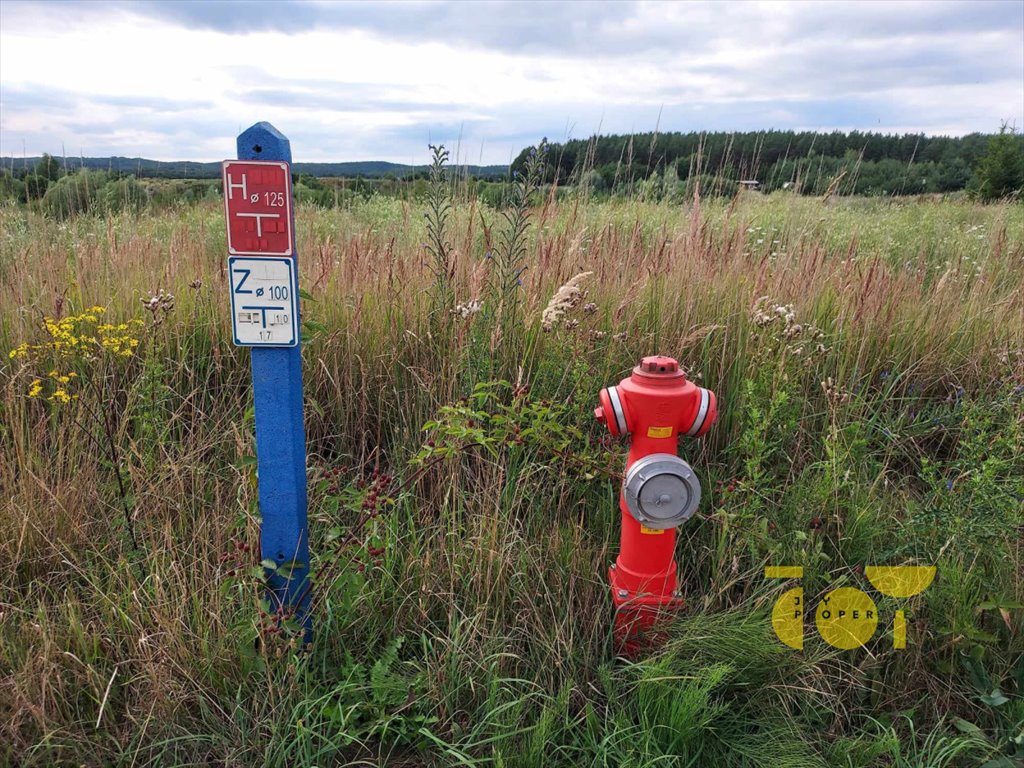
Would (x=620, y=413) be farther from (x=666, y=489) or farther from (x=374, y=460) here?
(x=374, y=460)

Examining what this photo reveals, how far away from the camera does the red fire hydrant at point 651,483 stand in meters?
2.10

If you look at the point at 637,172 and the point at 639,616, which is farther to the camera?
the point at 637,172

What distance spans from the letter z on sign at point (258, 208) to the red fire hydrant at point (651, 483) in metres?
1.12

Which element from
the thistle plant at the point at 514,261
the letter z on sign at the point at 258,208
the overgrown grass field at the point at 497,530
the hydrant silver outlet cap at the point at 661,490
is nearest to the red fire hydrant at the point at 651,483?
the hydrant silver outlet cap at the point at 661,490

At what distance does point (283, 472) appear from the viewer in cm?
200

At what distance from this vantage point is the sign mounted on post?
182 cm

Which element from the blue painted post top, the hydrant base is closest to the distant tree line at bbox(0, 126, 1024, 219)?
the blue painted post top

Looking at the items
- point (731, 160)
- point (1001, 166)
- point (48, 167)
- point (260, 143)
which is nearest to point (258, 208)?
point (260, 143)

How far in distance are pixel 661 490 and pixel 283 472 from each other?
1.18 metres

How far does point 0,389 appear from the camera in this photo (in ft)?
10.4

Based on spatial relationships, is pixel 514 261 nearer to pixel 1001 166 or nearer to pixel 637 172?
pixel 637 172

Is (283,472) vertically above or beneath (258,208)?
beneath

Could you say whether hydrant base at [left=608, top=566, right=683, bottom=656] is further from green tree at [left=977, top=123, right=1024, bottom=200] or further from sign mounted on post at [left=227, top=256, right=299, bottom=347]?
green tree at [left=977, top=123, right=1024, bottom=200]

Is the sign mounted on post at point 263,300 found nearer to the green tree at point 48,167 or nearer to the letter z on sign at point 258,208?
the letter z on sign at point 258,208
